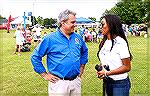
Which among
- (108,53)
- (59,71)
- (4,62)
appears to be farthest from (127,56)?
(4,62)

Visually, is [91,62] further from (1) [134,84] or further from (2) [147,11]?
(1) [134,84]

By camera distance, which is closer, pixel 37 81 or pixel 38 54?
pixel 38 54

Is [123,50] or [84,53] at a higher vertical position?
[123,50]

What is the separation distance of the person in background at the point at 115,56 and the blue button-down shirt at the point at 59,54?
346 mm

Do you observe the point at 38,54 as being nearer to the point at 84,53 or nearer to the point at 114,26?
the point at 84,53

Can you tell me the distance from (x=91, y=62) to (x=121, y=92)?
7.67 metres

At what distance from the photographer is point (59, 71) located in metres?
3.85

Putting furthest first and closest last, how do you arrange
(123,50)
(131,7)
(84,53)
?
(131,7), (84,53), (123,50)

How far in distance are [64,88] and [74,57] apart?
0.37 meters

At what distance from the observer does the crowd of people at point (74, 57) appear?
3582mm

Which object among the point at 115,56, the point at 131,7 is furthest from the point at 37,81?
the point at 115,56

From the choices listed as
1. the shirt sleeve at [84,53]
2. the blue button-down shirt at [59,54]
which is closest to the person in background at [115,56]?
the blue button-down shirt at [59,54]

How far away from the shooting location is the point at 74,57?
3.89 metres

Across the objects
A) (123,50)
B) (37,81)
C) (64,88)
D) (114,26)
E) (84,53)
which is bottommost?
(37,81)
